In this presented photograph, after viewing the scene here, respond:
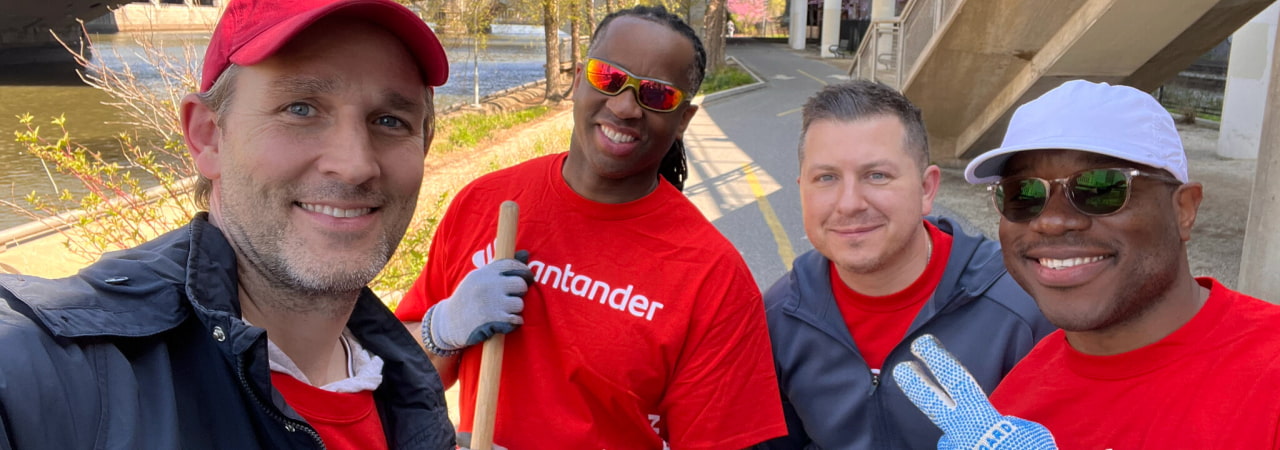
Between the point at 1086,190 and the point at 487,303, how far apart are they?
145cm

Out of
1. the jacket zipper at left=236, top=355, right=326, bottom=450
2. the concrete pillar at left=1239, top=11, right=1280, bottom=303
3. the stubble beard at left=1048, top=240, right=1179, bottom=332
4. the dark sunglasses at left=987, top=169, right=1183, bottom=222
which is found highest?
the dark sunglasses at left=987, top=169, right=1183, bottom=222

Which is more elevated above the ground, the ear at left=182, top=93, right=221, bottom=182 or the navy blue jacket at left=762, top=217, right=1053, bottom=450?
the ear at left=182, top=93, right=221, bottom=182

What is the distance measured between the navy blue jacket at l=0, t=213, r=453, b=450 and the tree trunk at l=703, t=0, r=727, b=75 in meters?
26.4

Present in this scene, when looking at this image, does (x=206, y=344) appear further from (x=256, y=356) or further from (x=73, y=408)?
(x=73, y=408)

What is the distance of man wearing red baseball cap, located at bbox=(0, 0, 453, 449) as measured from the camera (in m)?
1.19

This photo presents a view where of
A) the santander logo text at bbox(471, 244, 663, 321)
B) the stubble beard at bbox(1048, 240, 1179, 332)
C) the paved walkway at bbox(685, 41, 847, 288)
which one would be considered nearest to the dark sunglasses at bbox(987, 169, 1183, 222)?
the stubble beard at bbox(1048, 240, 1179, 332)

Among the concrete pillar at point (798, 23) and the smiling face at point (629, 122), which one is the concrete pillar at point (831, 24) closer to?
the concrete pillar at point (798, 23)

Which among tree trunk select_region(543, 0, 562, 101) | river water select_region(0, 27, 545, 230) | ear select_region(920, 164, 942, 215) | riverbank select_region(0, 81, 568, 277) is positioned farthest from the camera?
tree trunk select_region(543, 0, 562, 101)

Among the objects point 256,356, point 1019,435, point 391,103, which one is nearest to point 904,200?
point 1019,435

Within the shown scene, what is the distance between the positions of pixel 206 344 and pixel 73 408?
263mm

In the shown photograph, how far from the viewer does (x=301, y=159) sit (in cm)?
157

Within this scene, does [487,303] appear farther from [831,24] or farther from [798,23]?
[798,23]

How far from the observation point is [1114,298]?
70.7 inches

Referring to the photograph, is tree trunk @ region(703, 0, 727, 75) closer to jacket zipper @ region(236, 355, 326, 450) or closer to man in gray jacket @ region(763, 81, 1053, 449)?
man in gray jacket @ region(763, 81, 1053, 449)
